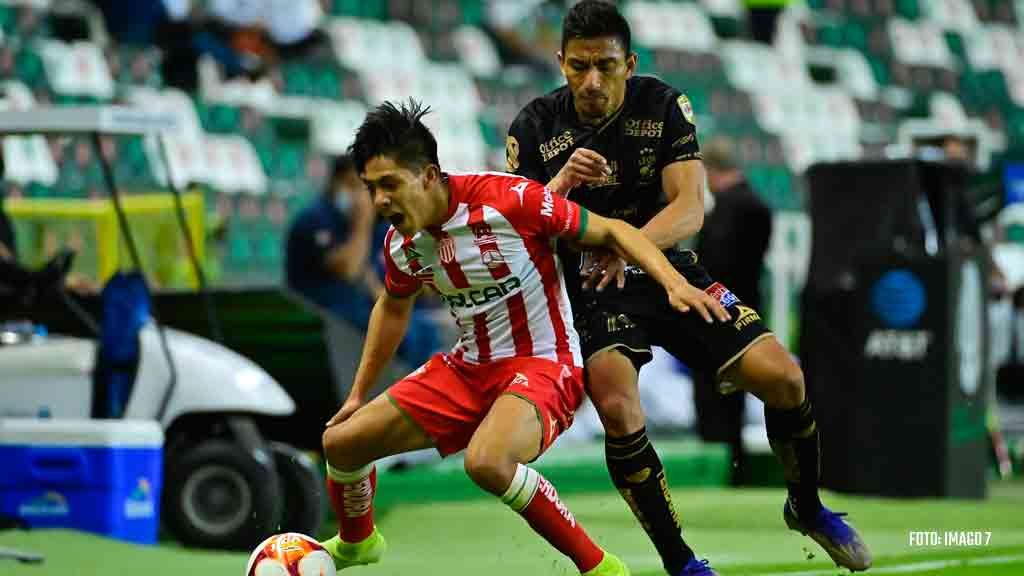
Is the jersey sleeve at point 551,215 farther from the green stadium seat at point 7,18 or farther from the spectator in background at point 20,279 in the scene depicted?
the green stadium seat at point 7,18

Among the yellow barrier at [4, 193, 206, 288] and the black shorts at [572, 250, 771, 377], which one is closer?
the black shorts at [572, 250, 771, 377]

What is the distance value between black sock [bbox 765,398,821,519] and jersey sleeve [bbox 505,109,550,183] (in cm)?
114

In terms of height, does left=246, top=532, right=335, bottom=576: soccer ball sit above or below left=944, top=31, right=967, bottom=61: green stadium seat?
below

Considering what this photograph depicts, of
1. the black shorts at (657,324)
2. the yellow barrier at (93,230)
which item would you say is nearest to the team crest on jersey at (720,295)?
the black shorts at (657,324)

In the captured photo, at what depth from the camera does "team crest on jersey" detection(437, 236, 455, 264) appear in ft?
19.8

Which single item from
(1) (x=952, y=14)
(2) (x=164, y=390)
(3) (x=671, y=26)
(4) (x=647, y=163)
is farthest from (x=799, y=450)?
(1) (x=952, y=14)

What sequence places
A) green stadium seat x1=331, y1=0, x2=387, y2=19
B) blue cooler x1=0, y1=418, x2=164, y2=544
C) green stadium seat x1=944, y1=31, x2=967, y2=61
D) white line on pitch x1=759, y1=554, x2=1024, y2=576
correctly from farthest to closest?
1. green stadium seat x1=944, y1=31, x2=967, y2=61
2. green stadium seat x1=331, y1=0, x2=387, y2=19
3. blue cooler x1=0, y1=418, x2=164, y2=544
4. white line on pitch x1=759, y1=554, x2=1024, y2=576

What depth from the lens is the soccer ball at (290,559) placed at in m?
6.04

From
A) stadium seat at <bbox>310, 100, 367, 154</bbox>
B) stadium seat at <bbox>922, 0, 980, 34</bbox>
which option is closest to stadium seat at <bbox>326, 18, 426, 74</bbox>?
stadium seat at <bbox>310, 100, 367, 154</bbox>

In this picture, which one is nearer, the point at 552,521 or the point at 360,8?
the point at 552,521

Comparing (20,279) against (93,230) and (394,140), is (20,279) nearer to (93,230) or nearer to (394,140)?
(93,230)

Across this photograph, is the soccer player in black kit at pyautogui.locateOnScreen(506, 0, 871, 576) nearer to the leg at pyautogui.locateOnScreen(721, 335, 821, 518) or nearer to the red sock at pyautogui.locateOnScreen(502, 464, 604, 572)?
the leg at pyautogui.locateOnScreen(721, 335, 821, 518)

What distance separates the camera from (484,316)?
20.1ft

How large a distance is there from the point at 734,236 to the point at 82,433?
4.99 meters
